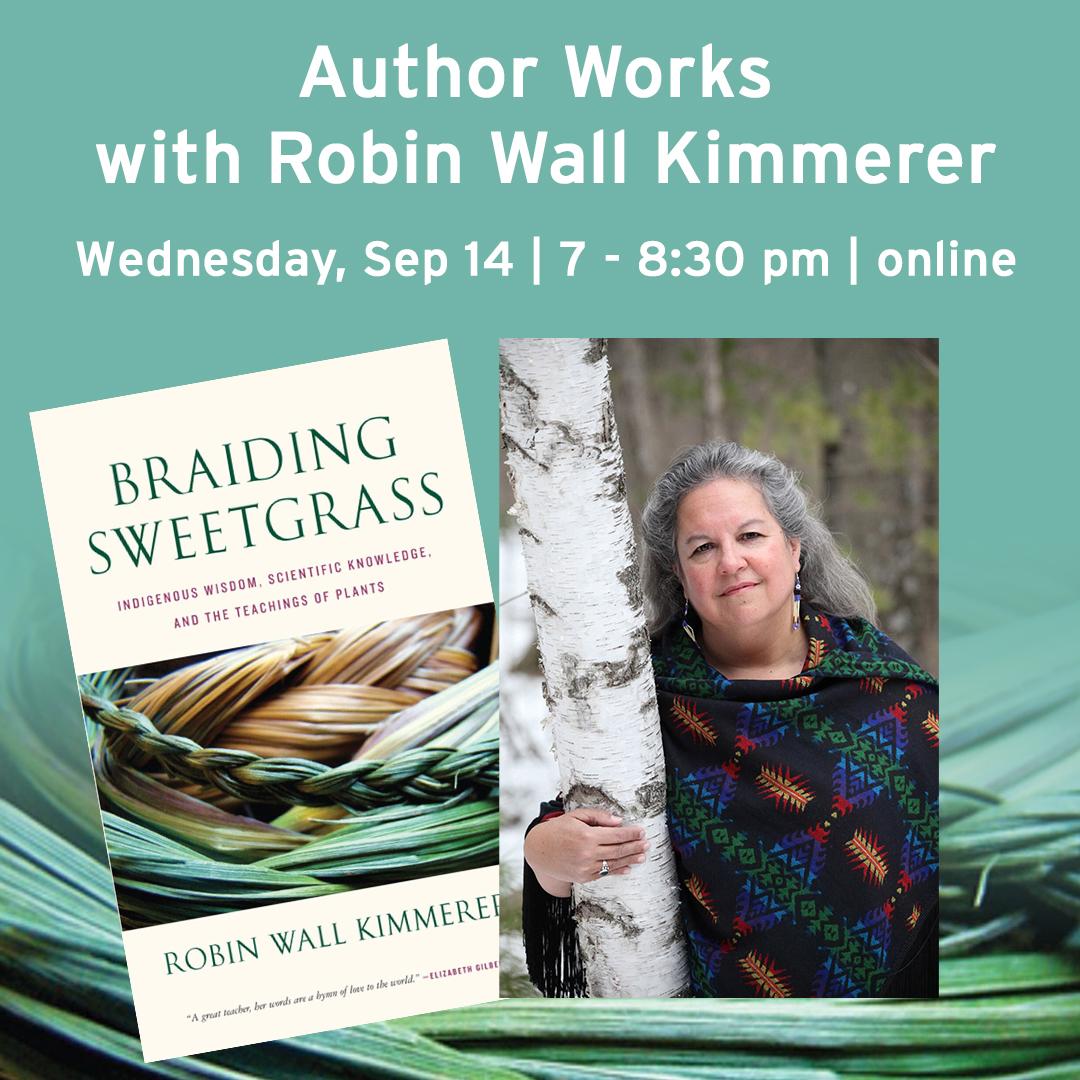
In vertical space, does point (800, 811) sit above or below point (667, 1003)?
above

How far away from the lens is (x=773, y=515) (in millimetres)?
2299

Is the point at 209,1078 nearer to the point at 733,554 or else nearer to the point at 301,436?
the point at 301,436

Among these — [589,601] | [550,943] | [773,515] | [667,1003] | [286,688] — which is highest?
[773,515]

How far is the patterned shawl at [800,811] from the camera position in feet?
7.47

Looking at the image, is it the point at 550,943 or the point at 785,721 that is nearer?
the point at 785,721

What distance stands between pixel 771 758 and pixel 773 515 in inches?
16.9

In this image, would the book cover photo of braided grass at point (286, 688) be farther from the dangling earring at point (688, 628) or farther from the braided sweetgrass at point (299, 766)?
the dangling earring at point (688, 628)

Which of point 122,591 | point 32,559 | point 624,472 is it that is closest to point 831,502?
point 624,472

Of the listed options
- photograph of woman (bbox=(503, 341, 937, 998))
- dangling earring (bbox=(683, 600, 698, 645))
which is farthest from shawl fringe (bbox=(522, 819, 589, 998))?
dangling earring (bbox=(683, 600, 698, 645))

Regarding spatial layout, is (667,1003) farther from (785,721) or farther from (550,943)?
(785,721)

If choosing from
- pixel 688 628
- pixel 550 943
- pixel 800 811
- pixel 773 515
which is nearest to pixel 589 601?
pixel 688 628

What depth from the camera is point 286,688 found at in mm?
2332

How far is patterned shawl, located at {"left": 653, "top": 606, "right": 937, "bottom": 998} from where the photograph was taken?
2277 millimetres

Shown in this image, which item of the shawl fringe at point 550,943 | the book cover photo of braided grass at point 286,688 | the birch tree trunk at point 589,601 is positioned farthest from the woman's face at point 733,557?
the shawl fringe at point 550,943
